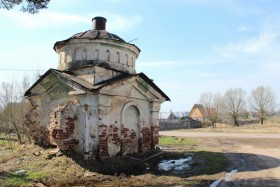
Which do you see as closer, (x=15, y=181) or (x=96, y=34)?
(x=15, y=181)

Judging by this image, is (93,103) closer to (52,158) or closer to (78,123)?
(78,123)

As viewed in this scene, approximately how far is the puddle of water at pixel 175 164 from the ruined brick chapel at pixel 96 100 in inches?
53.3

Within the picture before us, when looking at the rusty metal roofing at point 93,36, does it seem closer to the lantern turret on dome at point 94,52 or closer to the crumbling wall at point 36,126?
the lantern turret on dome at point 94,52

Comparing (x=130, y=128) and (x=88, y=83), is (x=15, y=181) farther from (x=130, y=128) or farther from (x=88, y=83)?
(x=130, y=128)

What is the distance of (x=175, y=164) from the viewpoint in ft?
38.0

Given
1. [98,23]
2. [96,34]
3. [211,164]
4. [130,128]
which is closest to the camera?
[211,164]

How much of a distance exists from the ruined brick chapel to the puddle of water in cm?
136

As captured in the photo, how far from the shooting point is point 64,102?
39.5 feet

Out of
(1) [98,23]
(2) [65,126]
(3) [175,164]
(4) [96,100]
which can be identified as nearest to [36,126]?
(2) [65,126]

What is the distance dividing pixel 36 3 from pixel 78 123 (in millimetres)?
4690

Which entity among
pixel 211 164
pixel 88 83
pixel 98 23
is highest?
pixel 98 23

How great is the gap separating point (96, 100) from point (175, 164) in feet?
13.4

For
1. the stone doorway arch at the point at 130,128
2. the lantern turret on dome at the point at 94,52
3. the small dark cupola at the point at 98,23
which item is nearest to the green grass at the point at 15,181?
the stone doorway arch at the point at 130,128

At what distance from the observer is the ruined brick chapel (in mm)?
10820
